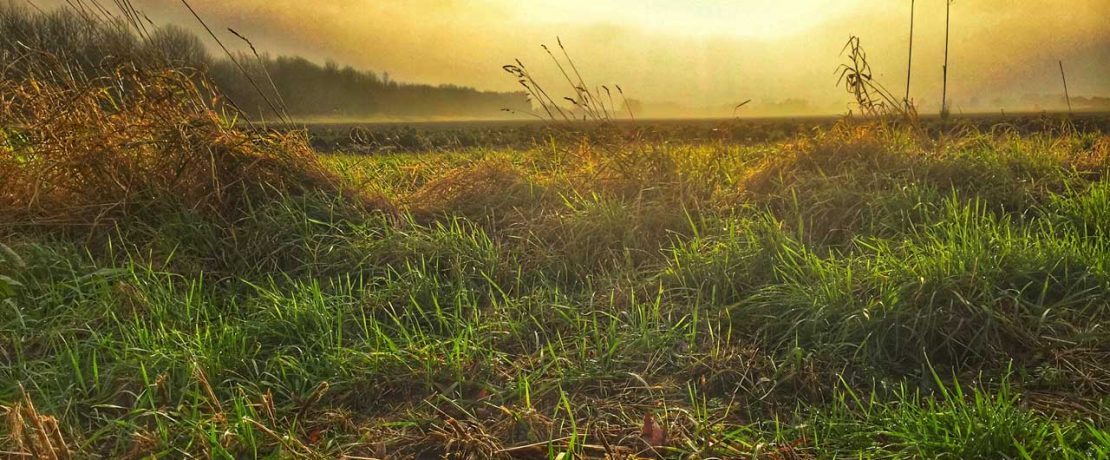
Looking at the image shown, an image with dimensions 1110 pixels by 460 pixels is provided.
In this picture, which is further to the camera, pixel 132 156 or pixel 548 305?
pixel 132 156

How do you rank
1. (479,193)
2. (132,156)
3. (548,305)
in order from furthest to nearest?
1. (479,193)
2. (132,156)
3. (548,305)

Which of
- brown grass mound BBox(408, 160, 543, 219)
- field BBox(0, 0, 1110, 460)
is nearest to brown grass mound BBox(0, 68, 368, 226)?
field BBox(0, 0, 1110, 460)

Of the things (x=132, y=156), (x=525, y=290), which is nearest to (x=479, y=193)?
(x=525, y=290)

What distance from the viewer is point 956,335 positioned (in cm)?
237

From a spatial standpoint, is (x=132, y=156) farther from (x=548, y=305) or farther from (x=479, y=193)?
(x=548, y=305)

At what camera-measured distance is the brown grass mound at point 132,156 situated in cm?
358

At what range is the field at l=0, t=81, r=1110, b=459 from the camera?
191cm

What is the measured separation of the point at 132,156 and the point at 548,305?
2401 mm

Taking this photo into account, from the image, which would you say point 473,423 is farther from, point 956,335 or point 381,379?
point 956,335

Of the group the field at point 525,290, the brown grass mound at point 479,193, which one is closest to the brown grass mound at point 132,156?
the field at point 525,290

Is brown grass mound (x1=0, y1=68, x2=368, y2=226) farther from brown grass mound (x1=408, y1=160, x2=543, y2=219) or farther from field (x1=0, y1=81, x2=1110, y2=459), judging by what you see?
brown grass mound (x1=408, y1=160, x2=543, y2=219)

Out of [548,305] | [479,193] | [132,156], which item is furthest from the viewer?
[479,193]

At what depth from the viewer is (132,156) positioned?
367 centimetres

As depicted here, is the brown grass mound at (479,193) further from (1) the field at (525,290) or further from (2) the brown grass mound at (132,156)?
(2) the brown grass mound at (132,156)
